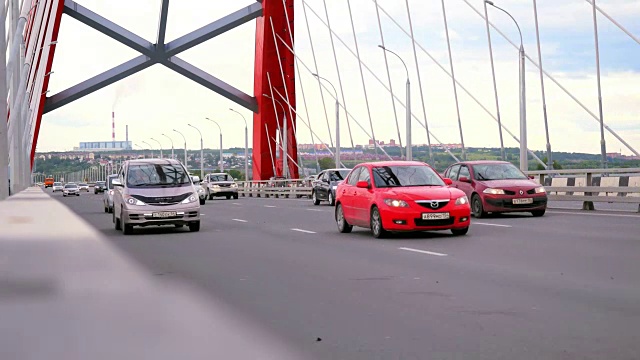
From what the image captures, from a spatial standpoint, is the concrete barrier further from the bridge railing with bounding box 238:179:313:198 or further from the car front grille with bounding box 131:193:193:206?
the bridge railing with bounding box 238:179:313:198

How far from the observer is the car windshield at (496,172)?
82.6ft

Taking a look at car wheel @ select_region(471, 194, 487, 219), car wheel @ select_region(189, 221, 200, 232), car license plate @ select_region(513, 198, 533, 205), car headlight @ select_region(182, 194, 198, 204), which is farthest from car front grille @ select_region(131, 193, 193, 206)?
car license plate @ select_region(513, 198, 533, 205)

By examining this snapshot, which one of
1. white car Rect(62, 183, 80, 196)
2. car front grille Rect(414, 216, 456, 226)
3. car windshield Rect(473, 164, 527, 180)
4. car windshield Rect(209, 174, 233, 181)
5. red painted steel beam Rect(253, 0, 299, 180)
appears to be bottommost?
white car Rect(62, 183, 80, 196)

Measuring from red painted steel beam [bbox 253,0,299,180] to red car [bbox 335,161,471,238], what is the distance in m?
42.3

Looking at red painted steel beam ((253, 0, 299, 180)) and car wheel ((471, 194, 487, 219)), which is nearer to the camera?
car wheel ((471, 194, 487, 219))

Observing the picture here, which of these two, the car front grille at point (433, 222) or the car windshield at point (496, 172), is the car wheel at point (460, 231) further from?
the car windshield at point (496, 172)

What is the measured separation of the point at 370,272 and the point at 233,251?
4355 mm

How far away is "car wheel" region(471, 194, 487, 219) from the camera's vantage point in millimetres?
24766

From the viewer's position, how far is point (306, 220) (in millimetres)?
26469

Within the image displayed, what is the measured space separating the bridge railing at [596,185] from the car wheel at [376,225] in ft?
30.7

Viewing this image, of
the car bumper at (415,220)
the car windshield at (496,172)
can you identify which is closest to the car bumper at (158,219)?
the car bumper at (415,220)

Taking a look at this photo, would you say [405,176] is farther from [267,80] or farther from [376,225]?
[267,80]

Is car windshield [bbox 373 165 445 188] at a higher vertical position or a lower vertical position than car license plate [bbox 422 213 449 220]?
higher

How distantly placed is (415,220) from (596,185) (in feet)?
40.0
